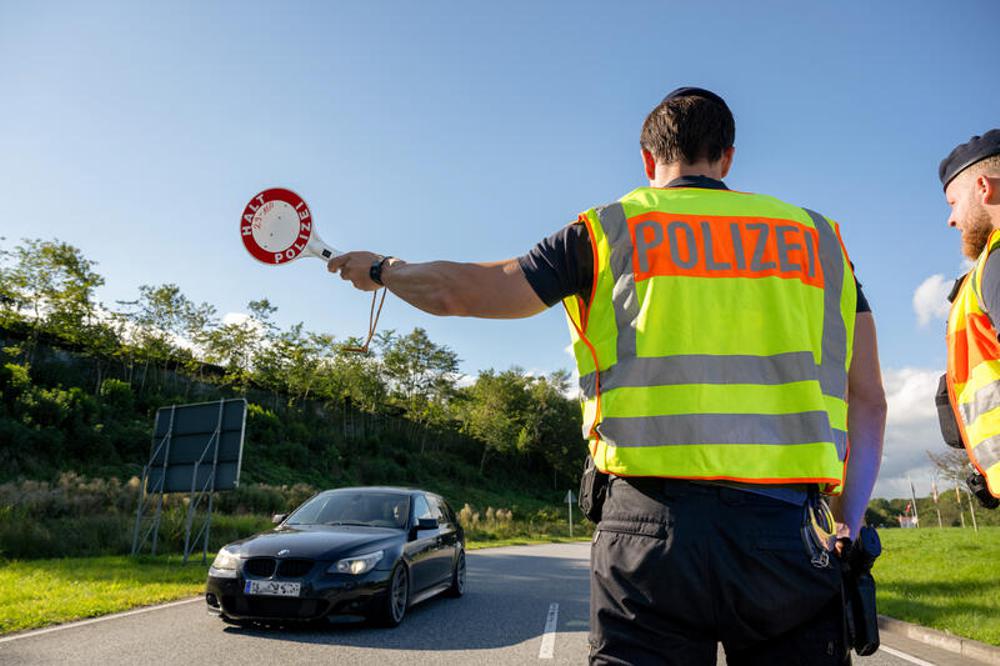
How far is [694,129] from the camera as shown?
2.10 m

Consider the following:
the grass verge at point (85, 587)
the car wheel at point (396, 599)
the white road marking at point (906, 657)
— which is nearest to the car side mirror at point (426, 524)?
the car wheel at point (396, 599)

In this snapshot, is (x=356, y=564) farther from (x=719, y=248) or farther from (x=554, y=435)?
(x=554, y=435)

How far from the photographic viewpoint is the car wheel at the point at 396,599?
7.46 meters

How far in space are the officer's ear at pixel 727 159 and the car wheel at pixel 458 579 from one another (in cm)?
862

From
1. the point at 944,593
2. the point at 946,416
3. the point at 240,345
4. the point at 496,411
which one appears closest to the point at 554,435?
the point at 496,411

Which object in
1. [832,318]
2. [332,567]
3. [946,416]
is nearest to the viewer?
[832,318]

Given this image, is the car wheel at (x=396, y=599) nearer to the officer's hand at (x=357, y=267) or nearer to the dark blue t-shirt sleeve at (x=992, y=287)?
the officer's hand at (x=357, y=267)

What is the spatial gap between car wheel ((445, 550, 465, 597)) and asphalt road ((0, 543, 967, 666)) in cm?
61

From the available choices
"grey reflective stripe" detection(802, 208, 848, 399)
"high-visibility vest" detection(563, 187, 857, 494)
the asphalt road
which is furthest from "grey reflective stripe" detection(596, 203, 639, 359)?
the asphalt road

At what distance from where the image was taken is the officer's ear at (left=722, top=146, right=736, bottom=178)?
2.15m

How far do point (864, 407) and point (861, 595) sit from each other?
562mm

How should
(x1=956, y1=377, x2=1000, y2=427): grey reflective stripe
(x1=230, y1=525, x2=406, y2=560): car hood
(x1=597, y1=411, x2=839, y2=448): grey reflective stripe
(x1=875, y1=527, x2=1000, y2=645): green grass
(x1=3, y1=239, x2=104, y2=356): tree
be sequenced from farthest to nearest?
(x1=3, y1=239, x2=104, y2=356): tree → (x1=875, y1=527, x2=1000, y2=645): green grass → (x1=230, y1=525, x2=406, y2=560): car hood → (x1=956, y1=377, x2=1000, y2=427): grey reflective stripe → (x1=597, y1=411, x2=839, y2=448): grey reflective stripe

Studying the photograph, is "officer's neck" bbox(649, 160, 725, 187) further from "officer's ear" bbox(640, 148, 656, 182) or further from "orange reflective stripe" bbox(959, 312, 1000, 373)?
"orange reflective stripe" bbox(959, 312, 1000, 373)

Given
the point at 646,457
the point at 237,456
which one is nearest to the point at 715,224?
the point at 646,457
